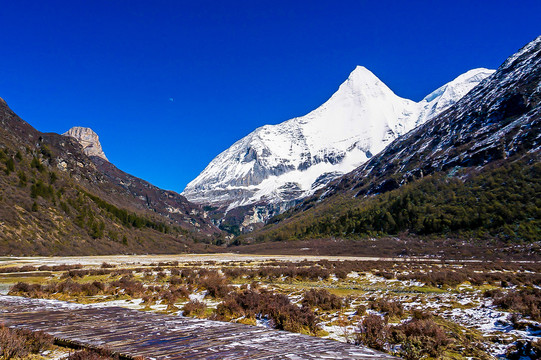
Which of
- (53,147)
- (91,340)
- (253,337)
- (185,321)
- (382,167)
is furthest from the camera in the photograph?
(382,167)

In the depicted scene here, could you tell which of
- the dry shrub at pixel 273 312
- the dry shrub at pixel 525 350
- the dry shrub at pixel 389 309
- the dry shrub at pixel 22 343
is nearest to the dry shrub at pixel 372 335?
the dry shrub at pixel 273 312

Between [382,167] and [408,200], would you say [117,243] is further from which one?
[382,167]

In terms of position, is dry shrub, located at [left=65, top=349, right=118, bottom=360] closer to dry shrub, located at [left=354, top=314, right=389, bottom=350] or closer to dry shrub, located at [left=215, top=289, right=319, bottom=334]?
dry shrub, located at [left=215, top=289, right=319, bottom=334]

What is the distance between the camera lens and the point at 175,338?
294 inches

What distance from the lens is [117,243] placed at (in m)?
89.2

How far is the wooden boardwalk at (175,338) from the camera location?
20.9ft

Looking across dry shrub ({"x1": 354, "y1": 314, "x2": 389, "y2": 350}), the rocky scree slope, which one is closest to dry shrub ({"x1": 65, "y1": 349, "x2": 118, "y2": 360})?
dry shrub ({"x1": 354, "y1": 314, "x2": 389, "y2": 350})

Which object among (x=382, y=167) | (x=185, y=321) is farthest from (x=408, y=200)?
(x=185, y=321)

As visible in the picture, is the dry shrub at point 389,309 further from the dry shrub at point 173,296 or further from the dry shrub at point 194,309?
the dry shrub at point 173,296

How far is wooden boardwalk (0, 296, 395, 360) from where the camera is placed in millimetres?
6367

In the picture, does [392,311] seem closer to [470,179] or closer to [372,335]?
[372,335]

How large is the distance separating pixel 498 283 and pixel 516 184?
212ft

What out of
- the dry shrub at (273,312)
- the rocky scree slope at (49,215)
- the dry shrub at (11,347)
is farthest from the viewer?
the rocky scree slope at (49,215)

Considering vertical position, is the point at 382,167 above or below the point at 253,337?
above
